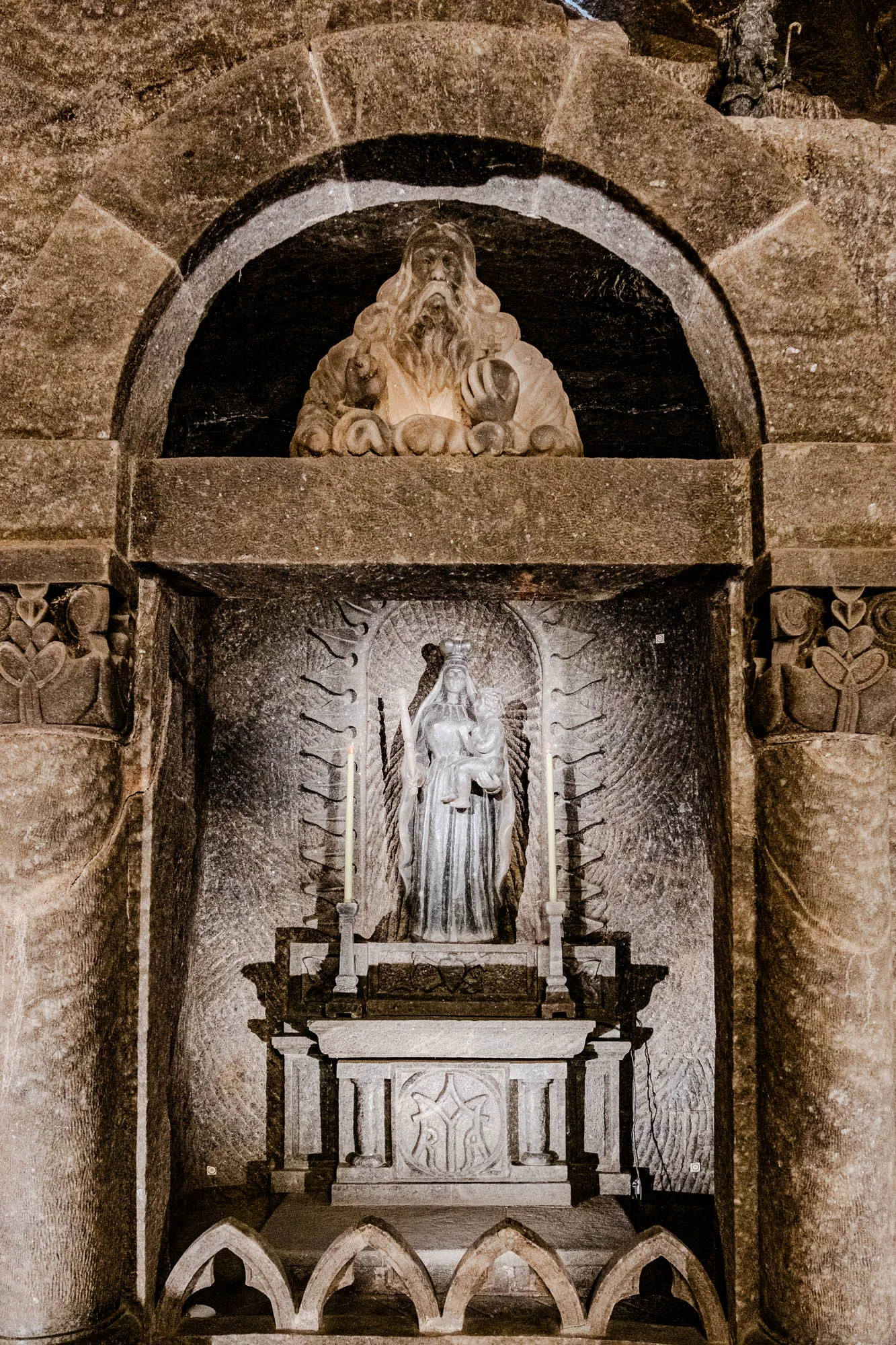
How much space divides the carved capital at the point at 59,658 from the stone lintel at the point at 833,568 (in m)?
1.81

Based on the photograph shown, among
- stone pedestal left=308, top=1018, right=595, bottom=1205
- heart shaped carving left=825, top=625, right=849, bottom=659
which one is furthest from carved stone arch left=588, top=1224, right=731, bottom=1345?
heart shaped carving left=825, top=625, right=849, bottom=659

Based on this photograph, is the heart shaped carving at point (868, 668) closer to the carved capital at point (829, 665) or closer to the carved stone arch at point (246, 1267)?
the carved capital at point (829, 665)

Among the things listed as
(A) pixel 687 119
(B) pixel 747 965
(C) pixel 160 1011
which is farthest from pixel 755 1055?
(A) pixel 687 119

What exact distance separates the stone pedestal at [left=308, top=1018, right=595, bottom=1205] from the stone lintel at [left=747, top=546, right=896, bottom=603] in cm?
217

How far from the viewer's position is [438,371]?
11.8 feet

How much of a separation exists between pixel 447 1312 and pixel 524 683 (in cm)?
267

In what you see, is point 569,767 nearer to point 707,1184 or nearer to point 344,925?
Result: point 344,925

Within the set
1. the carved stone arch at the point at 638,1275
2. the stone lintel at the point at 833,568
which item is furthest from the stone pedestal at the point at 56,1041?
the stone lintel at the point at 833,568

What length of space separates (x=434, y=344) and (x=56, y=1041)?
7.96ft

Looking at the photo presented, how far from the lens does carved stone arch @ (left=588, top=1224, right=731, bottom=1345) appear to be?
2953 mm

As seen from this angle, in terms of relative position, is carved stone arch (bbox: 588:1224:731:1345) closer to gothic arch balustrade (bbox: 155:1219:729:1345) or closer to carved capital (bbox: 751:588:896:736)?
gothic arch balustrade (bbox: 155:1219:729:1345)

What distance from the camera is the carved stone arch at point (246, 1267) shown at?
301cm

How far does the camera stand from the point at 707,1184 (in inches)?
177

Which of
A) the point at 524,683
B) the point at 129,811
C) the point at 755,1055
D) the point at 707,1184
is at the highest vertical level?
the point at 524,683
